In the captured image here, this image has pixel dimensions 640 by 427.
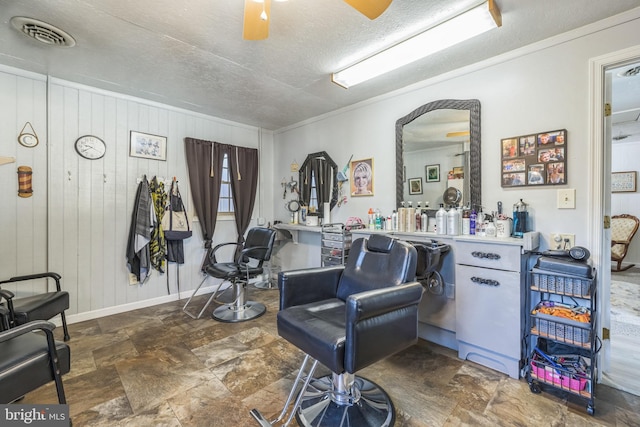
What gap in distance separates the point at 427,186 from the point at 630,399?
1988mm

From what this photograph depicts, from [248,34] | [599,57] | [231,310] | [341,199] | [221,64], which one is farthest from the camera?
[341,199]

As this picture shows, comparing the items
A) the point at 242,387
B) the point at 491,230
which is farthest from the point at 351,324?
the point at 491,230

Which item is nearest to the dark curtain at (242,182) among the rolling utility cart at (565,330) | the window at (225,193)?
the window at (225,193)

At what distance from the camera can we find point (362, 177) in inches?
135

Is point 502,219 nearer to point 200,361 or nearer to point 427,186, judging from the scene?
point 427,186

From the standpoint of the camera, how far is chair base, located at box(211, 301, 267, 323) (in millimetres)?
3031

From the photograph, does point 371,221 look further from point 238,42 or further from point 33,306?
point 33,306

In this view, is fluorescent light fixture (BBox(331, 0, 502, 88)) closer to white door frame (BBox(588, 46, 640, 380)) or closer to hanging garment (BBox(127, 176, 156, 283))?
white door frame (BBox(588, 46, 640, 380))

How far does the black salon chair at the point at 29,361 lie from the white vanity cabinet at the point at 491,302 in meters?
2.56

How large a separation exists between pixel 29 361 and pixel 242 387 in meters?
1.13

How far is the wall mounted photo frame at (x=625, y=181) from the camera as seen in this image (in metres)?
5.18

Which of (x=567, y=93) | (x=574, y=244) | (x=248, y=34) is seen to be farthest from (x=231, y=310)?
(x=567, y=93)

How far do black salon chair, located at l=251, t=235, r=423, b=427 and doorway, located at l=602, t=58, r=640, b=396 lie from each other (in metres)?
1.63

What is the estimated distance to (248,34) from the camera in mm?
1647
